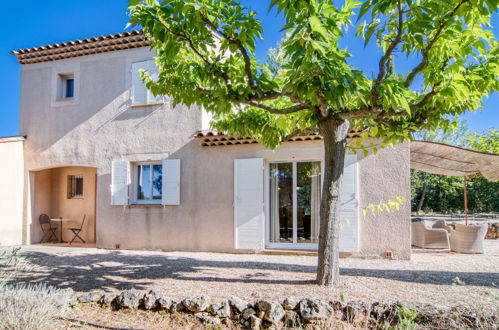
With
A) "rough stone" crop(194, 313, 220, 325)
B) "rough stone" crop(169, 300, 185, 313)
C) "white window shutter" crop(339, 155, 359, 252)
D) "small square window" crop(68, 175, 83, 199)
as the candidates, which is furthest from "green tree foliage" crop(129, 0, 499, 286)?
"small square window" crop(68, 175, 83, 199)

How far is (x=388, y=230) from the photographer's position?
8242mm

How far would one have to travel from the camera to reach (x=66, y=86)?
11797 mm

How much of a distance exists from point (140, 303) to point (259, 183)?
4.83 m

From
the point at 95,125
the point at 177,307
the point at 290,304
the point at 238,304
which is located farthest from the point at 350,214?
the point at 95,125

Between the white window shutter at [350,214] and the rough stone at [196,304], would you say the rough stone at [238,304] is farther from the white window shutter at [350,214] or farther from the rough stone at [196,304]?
the white window shutter at [350,214]

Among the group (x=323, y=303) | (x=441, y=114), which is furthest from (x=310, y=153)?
(x=323, y=303)

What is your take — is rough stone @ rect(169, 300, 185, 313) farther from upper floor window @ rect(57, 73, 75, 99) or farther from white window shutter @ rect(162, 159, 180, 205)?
upper floor window @ rect(57, 73, 75, 99)

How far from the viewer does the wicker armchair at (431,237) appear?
9.91m

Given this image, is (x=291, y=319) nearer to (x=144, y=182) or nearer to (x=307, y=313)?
(x=307, y=313)

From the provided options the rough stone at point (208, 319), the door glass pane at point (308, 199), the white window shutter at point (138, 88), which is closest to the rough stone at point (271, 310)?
the rough stone at point (208, 319)

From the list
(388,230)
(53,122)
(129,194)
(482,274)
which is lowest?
(482,274)

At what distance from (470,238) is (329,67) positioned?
26.6ft

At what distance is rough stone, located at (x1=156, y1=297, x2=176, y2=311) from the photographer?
469 cm

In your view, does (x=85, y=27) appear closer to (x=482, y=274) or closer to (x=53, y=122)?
(x=53, y=122)
